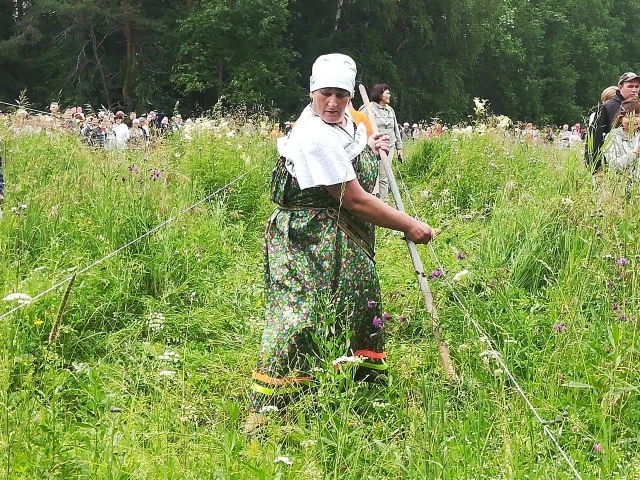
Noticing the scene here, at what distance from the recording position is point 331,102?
249 cm

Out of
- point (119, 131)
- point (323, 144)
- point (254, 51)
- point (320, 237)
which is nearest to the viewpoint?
point (323, 144)

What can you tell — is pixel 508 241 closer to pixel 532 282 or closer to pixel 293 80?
pixel 532 282

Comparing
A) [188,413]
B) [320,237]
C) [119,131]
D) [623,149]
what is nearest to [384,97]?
[119,131]

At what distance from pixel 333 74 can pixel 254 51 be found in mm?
24483

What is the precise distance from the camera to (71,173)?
506cm

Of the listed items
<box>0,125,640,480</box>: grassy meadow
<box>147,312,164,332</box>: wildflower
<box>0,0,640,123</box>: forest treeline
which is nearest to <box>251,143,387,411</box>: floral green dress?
<box>0,125,640,480</box>: grassy meadow

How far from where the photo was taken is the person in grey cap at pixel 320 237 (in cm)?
238

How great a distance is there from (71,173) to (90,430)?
3339 mm

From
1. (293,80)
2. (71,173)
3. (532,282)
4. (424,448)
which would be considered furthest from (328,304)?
(293,80)

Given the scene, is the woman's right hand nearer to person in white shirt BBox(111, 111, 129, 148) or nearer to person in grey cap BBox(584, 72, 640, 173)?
person in grey cap BBox(584, 72, 640, 173)

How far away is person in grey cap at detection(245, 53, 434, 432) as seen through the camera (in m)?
2.38

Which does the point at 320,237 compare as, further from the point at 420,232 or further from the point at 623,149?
the point at 623,149

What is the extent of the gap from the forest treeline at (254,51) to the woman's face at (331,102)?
20.3m

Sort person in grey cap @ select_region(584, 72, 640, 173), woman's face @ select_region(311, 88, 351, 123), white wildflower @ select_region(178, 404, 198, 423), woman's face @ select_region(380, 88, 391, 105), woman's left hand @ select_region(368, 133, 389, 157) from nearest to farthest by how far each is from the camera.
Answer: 1. white wildflower @ select_region(178, 404, 198, 423)
2. woman's face @ select_region(311, 88, 351, 123)
3. woman's left hand @ select_region(368, 133, 389, 157)
4. person in grey cap @ select_region(584, 72, 640, 173)
5. woman's face @ select_region(380, 88, 391, 105)
